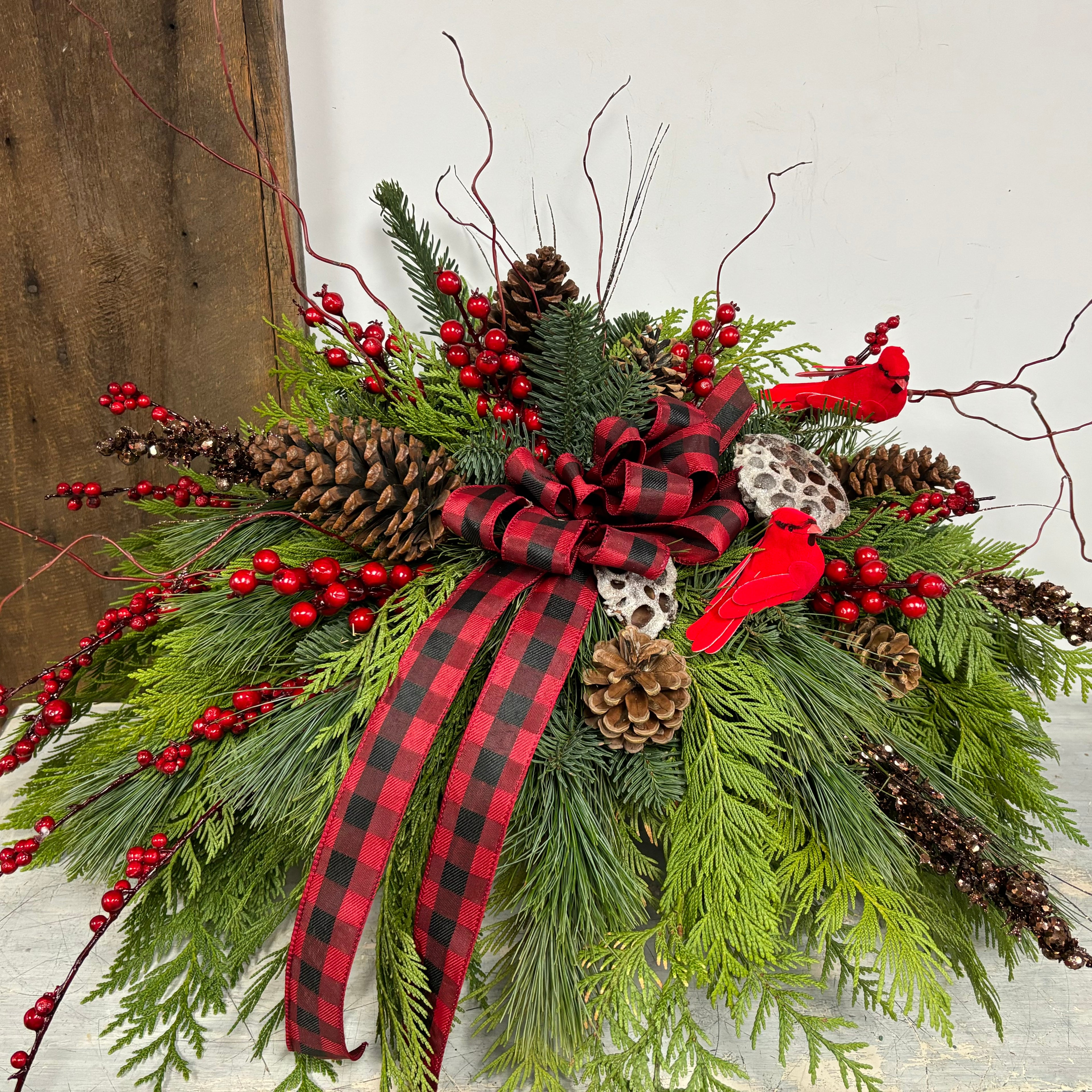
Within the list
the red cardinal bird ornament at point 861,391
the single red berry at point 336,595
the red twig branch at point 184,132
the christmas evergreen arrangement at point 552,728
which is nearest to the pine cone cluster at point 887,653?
A: the christmas evergreen arrangement at point 552,728

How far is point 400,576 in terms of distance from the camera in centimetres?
65

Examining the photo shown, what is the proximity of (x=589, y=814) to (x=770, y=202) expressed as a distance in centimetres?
78

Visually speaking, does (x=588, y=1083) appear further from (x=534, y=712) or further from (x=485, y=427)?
(x=485, y=427)

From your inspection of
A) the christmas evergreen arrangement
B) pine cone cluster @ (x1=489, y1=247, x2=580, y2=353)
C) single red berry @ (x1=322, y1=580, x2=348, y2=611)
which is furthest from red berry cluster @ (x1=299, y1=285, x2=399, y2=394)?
single red berry @ (x1=322, y1=580, x2=348, y2=611)

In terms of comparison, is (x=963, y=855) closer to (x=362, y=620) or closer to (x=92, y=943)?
(x=362, y=620)

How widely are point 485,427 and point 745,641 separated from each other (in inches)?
12.5

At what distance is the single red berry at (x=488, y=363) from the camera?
0.69 meters

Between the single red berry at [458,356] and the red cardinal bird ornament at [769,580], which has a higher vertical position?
the single red berry at [458,356]

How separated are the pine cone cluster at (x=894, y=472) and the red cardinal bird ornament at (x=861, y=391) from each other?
0.04 meters

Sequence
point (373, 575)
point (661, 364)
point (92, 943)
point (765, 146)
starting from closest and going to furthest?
Result: 1. point (92, 943)
2. point (373, 575)
3. point (661, 364)
4. point (765, 146)

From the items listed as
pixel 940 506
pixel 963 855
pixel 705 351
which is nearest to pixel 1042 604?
pixel 940 506

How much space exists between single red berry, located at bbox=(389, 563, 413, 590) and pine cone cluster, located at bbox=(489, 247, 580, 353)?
0.26 m

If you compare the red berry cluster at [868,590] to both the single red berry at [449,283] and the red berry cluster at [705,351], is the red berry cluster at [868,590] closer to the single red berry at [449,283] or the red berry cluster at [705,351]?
the red berry cluster at [705,351]

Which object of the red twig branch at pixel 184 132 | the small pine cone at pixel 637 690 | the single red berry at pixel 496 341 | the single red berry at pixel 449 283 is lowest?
the small pine cone at pixel 637 690
